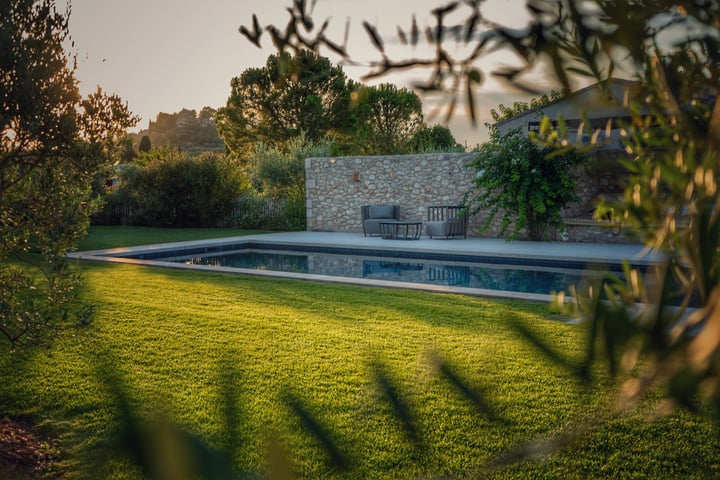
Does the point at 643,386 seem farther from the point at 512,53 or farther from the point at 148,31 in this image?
the point at 148,31

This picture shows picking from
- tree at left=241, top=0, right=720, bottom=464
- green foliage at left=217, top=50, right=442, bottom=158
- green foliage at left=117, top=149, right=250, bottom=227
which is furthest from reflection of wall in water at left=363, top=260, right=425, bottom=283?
green foliage at left=217, top=50, right=442, bottom=158

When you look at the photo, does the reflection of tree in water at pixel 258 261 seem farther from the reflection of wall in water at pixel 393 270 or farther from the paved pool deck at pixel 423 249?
the reflection of wall in water at pixel 393 270

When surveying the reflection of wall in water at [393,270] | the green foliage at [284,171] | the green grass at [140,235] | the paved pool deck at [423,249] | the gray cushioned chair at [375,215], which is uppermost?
the green foliage at [284,171]

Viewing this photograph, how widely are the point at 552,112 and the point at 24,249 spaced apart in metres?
17.8

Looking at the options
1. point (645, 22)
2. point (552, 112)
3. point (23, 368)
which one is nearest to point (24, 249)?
point (23, 368)

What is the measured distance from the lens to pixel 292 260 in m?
A: 14.2

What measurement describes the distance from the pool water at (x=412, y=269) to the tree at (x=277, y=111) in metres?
23.7

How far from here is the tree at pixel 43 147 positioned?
12.5ft

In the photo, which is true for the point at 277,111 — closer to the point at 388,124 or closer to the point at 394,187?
the point at 388,124

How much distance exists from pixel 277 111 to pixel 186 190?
20.4 meters

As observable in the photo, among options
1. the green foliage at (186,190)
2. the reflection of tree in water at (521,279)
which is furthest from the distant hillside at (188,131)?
the reflection of tree in water at (521,279)

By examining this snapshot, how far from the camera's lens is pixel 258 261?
14.3 metres

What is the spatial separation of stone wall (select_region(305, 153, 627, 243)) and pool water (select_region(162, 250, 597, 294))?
13.6ft

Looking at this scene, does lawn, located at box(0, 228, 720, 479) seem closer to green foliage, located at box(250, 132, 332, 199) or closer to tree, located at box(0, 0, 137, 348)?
tree, located at box(0, 0, 137, 348)
